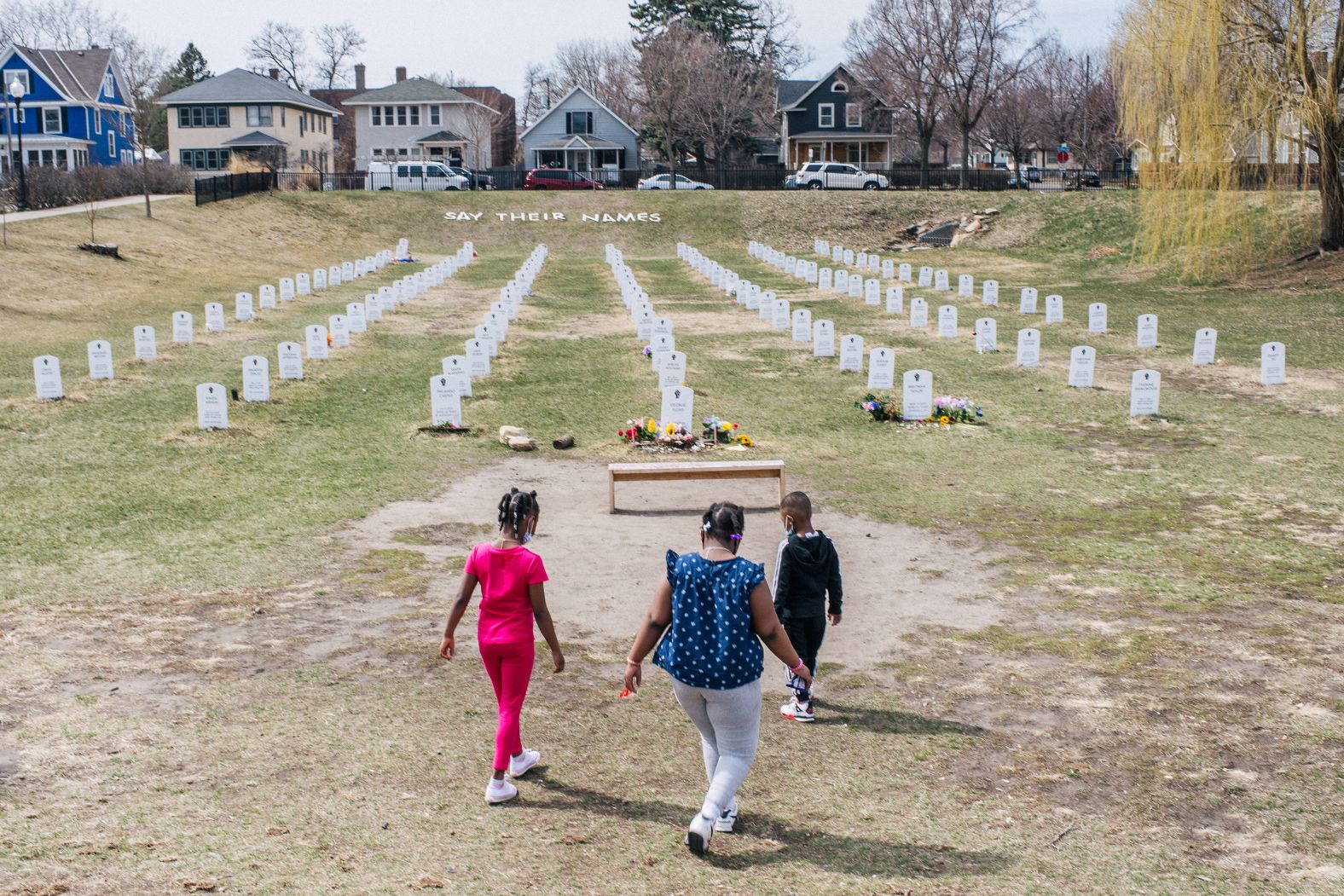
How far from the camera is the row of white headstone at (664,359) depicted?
1648cm

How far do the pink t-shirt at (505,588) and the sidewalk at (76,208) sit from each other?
35.9 metres

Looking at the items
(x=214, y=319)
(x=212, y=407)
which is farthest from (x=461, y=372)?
(x=214, y=319)

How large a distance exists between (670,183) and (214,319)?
43219mm

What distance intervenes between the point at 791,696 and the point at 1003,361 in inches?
653

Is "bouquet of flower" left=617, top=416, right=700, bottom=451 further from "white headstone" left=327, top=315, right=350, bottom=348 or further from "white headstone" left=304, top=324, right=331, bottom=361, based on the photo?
Answer: "white headstone" left=327, top=315, right=350, bottom=348

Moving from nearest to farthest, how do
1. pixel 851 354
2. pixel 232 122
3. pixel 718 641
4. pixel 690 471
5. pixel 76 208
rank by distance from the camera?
1. pixel 718 641
2. pixel 690 471
3. pixel 851 354
4. pixel 76 208
5. pixel 232 122

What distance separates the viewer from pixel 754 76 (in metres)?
89.6

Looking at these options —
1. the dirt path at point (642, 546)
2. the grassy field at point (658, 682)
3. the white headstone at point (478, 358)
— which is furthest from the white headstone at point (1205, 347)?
the white headstone at point (478, 358)

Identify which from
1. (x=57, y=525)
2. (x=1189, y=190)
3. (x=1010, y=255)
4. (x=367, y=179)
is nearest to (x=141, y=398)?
(x=57, y=525)

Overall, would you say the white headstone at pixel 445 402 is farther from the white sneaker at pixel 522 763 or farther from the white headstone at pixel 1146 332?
the white headstone at pixel 1146 332

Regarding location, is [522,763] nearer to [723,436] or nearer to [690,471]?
[690,471]

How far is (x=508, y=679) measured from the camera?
6.58 metres

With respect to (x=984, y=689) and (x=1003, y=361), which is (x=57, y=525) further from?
(x=1003, y=361)

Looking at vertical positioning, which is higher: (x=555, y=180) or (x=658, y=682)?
(x=555, y=180)
